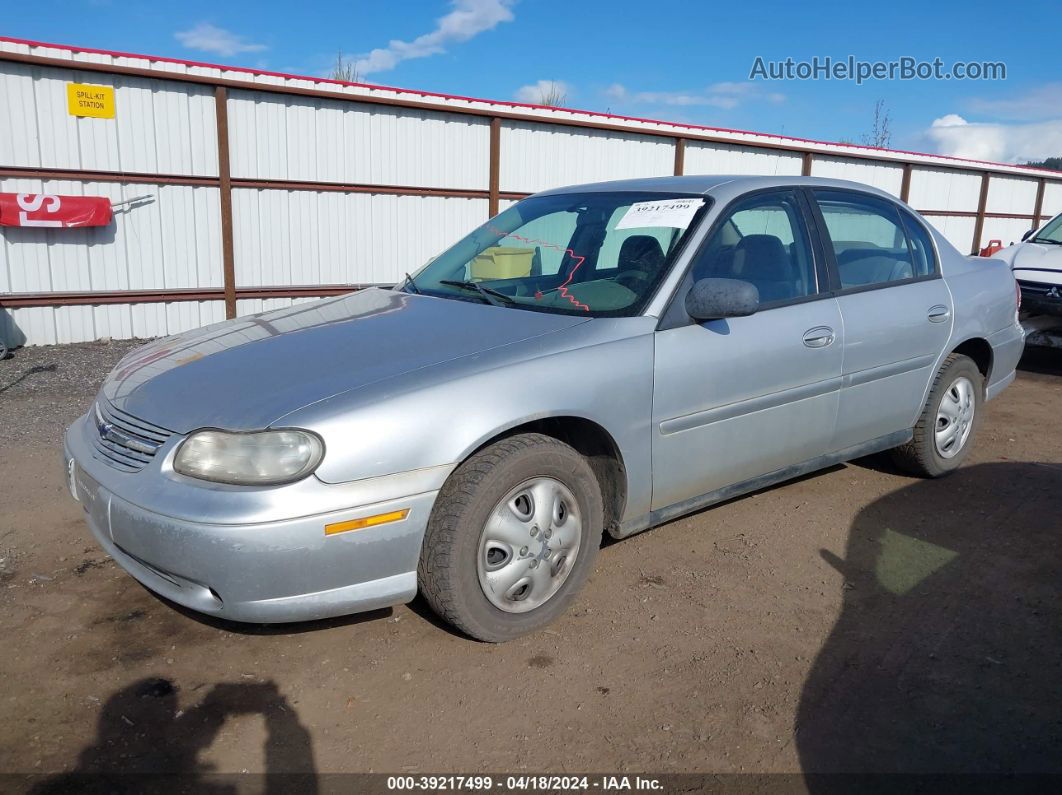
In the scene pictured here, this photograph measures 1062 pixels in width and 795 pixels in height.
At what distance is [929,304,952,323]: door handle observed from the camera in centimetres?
448

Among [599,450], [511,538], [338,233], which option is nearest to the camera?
[511,538]

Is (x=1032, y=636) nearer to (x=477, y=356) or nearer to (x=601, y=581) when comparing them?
(x=601, y=581)

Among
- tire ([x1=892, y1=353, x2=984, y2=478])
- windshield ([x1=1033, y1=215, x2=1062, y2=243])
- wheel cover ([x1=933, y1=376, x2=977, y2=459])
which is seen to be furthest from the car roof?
windshield ([x1=1033, y1=215, x2=1062, y2=243])

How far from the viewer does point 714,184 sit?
3.91 metres

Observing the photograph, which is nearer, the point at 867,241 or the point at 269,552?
the point at 269,552

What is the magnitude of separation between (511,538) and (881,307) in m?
2.41

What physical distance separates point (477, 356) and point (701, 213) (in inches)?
53.1

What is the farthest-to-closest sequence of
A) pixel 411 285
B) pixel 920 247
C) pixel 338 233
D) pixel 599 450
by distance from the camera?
pixel 338 233
pixel 920 247
pixel 411 285
pixel 599 450

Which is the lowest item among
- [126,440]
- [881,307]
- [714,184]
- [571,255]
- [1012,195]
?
→ [126,440]

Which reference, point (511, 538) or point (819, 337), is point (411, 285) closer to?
point (511, 538)

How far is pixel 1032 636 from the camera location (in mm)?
3143

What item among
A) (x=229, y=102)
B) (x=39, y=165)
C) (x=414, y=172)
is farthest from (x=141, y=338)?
(x=414, y=172)

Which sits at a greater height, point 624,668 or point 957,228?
point 957,228

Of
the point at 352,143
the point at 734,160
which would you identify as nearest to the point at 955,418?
the point at 352,143
